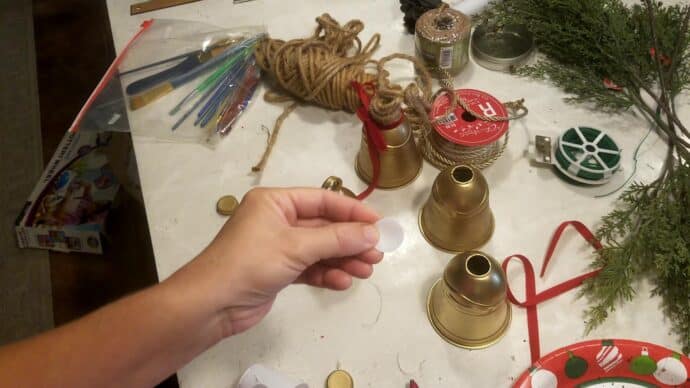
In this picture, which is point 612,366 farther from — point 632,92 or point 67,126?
point 67,126

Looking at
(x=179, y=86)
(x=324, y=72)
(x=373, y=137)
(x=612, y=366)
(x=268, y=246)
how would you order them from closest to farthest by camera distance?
1. (x=268, y=246)
2. (x=612, y=366)
3. (x=373, y=137)
4. (x=324, y=72)
5. (x=179, y=86)

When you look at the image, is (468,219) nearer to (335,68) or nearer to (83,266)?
(335,68)

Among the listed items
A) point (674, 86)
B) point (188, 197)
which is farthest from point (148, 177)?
point (674, 86)

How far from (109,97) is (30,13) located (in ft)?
4.22

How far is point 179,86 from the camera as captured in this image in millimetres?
934

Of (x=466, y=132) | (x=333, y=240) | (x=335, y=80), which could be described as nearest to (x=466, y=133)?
(x=466, y=132)

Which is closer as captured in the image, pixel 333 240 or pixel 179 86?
pixel 333 240

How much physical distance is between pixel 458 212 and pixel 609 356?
0.82 feet

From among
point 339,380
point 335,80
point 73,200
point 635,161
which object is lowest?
point 73,200

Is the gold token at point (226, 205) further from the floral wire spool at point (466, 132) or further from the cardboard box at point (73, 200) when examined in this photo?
the cardboard box at point (73, 200)

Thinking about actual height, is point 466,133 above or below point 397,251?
above

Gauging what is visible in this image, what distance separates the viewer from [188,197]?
81 cm

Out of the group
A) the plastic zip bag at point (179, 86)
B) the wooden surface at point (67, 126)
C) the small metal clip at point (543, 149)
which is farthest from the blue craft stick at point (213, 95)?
the small metal clip at point (543, 149)

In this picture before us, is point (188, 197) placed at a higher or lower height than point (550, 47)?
lower
